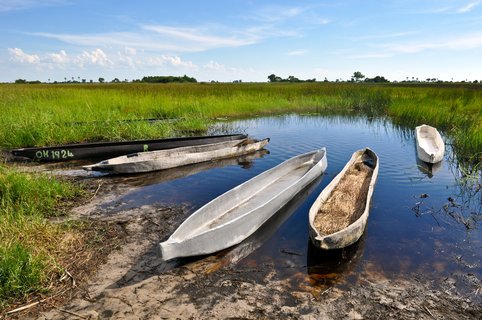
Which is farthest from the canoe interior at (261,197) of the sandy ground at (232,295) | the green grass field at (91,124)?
the green grass field at (91,124)

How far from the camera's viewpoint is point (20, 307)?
3412 mm

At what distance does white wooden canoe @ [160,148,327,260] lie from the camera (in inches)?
166

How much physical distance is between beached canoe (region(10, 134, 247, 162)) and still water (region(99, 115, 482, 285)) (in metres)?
1.52

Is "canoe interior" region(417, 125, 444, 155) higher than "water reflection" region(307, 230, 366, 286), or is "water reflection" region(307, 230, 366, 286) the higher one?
"canoe interior" region(417, 125, 444, 155)

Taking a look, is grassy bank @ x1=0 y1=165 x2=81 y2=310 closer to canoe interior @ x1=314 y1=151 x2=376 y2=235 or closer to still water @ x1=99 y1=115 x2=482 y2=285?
still water @ x1=99 y1=115 x2=482 y2=285

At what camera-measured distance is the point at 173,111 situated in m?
15.7

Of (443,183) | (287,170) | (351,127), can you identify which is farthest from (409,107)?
(287,170)

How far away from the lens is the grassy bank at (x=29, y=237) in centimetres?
355

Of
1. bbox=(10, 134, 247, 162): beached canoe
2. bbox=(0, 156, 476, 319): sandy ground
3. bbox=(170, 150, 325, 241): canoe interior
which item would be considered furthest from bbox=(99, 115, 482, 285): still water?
bbox=(10, 134, 247, 162): beached canoe

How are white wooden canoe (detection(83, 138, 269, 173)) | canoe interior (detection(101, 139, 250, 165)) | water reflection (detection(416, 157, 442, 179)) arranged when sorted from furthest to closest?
water reflection (detection(416, 157, 442, 179)), canoe interior (detection(101, 139, 250, 165)), white wooden canoe (detection(83, 138, 269, 173))

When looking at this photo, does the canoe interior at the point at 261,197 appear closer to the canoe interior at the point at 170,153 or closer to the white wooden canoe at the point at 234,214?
the white wooden canoe at the point at 234,214

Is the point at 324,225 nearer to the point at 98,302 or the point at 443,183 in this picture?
the point at 98,302

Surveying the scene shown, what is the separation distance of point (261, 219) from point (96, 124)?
8.07 m

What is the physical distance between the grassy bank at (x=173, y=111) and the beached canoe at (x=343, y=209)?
4.36m
